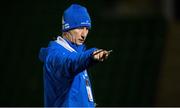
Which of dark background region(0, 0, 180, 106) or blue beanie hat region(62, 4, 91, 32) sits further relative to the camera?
dark background region(0, 0, 180, 106)

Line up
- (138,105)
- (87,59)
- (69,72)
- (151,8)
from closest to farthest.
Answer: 1. (87,59)
2. (69,72)
3. (138,105)
4. (151,8)

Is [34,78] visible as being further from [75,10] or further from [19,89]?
[75,10]

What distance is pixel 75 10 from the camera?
11.8ft

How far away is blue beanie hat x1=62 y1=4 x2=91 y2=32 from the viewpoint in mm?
3561

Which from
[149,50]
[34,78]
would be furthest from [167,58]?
[34,78]

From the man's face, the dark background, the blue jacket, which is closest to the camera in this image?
the blue jacket

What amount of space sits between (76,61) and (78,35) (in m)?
0.32

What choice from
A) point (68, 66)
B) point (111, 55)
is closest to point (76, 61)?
point (68, 66)

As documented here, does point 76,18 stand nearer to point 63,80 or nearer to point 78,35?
point 78,35

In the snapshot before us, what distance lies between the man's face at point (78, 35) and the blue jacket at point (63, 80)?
0.02 meters

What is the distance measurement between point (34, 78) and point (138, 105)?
4.32 ft

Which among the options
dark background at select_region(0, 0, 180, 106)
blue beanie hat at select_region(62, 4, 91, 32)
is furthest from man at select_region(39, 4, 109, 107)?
dark background at select_region(0, 0, 180, 106)

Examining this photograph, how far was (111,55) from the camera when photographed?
28.1ft

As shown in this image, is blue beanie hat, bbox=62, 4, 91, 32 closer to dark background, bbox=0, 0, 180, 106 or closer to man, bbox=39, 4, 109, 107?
man, bbox=39, 4, 109, 107
